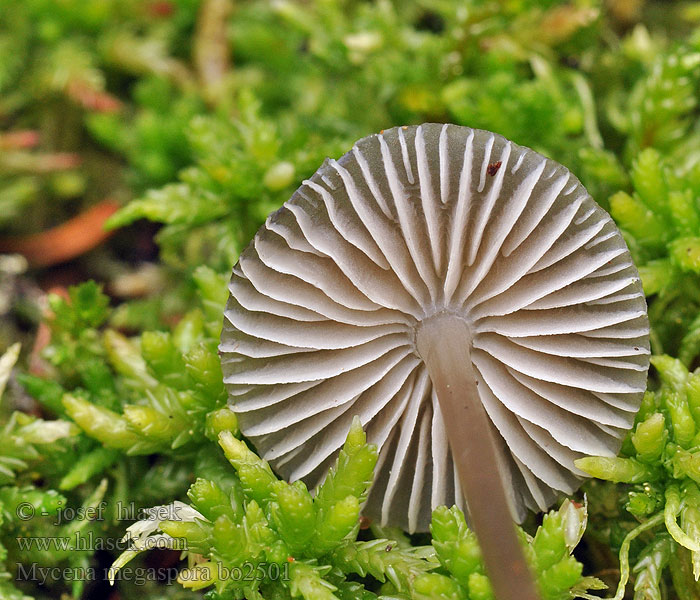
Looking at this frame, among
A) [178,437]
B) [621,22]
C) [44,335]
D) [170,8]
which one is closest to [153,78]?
[170,8]

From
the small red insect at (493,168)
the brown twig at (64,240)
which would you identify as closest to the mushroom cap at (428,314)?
the small red insect at (493,168)

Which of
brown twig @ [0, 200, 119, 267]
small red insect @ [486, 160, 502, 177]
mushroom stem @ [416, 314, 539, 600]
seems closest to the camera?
mushroom stem @ [416, 314, 539, 600]

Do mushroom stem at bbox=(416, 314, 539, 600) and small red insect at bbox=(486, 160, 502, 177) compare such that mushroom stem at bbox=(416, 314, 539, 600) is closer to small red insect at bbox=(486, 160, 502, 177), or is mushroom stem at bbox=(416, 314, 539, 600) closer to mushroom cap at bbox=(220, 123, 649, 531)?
mushroom cap at bbox=(220, 123, 649, 531)

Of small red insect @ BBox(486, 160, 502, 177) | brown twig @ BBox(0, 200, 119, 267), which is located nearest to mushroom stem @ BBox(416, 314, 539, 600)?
small red insect @ BBox(486, 160, 502, 177)

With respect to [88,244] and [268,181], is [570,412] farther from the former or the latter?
[88,244]

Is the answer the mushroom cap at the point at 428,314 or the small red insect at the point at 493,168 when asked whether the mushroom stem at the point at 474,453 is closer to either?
the mushroom cap at the point at 428,314

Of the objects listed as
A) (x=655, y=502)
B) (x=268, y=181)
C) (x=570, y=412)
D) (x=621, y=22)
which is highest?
(x=621, y=22)
